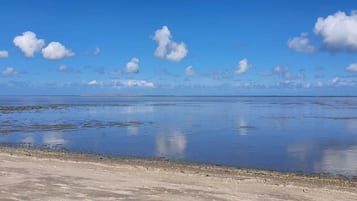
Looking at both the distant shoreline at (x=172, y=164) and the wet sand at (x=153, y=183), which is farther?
the distant shoreline at (x=172, y=164)

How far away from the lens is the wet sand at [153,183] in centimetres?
1197

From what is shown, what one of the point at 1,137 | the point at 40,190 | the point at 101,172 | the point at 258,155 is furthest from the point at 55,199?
the point at 1,137

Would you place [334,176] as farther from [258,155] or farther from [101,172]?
[101,172]

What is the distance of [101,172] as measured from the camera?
16.1m

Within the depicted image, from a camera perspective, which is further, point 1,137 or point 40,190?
point 1,137

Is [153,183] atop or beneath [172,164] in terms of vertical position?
atop

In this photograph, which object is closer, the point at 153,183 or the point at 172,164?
the point at 153,183

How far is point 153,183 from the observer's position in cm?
1395

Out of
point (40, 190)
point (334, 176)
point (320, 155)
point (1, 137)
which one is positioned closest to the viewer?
point (40, 190)

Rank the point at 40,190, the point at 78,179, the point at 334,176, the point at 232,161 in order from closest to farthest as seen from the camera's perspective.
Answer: the point at 40,190 < the point at 78,179 < the point at 334,176 < the point at 232,161

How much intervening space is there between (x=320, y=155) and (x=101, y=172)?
12378mm

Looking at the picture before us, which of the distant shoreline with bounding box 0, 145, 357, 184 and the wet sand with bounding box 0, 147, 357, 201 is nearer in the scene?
the wet sand with bounding box 0, 147, 357, 201

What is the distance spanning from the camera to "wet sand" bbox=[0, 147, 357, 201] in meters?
12.0

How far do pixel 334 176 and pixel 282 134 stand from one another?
16.3 metres
